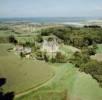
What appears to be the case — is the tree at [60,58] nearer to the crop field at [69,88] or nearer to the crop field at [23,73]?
the crop field at [23,73]

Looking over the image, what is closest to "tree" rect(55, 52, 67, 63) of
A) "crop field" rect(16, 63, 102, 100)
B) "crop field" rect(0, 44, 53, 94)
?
"crop field" rect(0, 44, 53, 94)

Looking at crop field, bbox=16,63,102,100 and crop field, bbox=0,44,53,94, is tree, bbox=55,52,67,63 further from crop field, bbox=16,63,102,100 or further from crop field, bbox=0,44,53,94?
crop field, bbox=16,63,102,100

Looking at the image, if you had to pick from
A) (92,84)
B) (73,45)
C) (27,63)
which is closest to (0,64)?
(27,63)

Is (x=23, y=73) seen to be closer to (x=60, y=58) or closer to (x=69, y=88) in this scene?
(x=69, y=88)

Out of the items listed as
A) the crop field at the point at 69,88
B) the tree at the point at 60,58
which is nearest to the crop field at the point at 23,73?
the crop field at the point at 69,88

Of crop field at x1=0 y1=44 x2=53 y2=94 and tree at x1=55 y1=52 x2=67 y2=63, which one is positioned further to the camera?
tree at x1=55 y1=52 x2=67 y2=63

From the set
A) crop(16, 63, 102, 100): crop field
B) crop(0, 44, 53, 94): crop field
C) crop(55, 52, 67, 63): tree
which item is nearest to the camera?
crop(16, 63, 102, 100): crop field

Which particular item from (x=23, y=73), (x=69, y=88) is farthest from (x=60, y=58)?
(x=69, y=88)

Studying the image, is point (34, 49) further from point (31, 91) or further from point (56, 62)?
point (31, 91)
